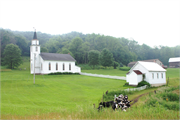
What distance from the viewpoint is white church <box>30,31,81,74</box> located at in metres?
47.4

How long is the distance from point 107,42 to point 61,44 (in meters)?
35.8

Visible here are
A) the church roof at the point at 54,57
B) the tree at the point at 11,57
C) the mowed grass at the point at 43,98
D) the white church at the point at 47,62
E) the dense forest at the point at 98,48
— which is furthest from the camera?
the dense forest at the point at 98,48

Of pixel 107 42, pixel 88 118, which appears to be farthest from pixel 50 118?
pixel 107 42

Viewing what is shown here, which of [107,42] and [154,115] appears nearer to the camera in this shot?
[154,115]

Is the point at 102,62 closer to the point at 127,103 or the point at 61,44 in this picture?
the point at 61,44

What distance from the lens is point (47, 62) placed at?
156 ft

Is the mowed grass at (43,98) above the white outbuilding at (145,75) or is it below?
below

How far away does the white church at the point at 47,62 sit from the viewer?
156 ft

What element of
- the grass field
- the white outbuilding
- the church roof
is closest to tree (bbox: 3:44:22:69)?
the church roof

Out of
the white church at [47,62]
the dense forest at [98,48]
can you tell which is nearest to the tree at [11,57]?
the white church at [47,62]

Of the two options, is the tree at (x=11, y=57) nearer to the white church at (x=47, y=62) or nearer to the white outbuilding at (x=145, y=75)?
the white church at (x=47, y=62)

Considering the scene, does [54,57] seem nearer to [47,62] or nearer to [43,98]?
[47,62]

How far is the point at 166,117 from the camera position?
7211mm

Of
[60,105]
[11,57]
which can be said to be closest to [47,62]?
[11,57]
